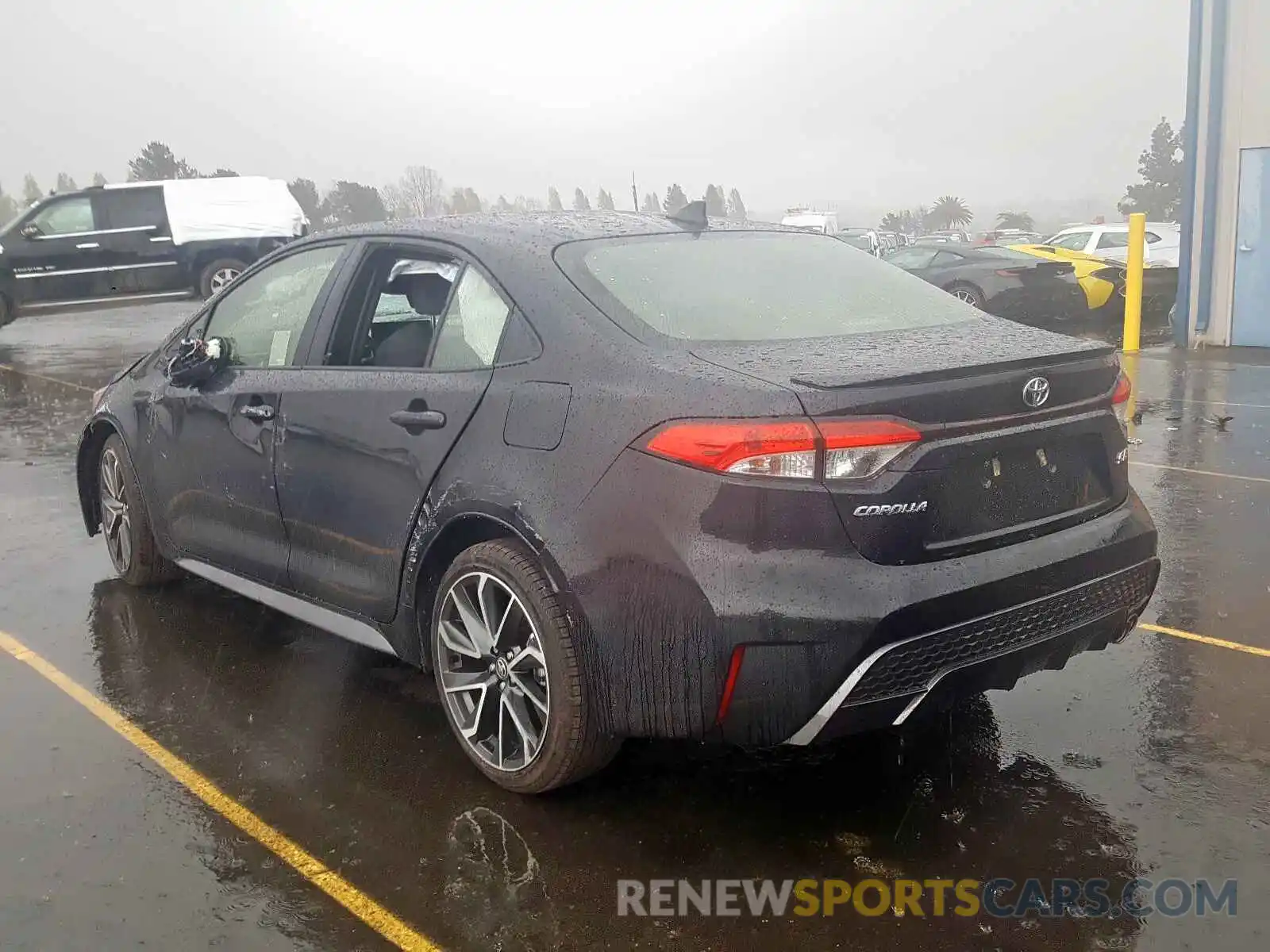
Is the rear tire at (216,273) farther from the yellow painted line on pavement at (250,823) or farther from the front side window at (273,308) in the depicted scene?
the yellow painted line on pavement at (250,823)

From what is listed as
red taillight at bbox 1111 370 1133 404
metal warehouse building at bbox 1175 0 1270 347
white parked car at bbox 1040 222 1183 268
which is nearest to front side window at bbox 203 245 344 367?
red taillight at bbox 1111 370 1133 404

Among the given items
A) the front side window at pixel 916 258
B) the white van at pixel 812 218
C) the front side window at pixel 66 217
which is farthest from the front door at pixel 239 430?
the white van at pixel 812 218

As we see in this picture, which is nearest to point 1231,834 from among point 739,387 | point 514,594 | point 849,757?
point 849,757

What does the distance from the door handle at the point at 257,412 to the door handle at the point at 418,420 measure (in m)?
0.73

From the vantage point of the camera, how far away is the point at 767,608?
2697 mm

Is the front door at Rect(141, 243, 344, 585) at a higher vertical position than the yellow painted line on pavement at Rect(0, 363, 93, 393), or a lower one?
higher

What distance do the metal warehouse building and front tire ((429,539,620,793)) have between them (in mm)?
12810

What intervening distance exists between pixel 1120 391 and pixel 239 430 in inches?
117

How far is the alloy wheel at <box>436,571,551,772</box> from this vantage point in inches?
125

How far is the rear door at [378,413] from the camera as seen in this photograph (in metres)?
3.41

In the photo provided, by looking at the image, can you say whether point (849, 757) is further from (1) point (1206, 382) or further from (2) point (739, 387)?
(1) point (1206, 382)

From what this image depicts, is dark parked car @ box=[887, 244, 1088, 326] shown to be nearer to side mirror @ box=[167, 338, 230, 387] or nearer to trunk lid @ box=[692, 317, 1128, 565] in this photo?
side mirror @ box=[167, 338, 230, 387]

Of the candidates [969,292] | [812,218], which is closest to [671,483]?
[969,292]

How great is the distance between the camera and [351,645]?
15.0 feet
